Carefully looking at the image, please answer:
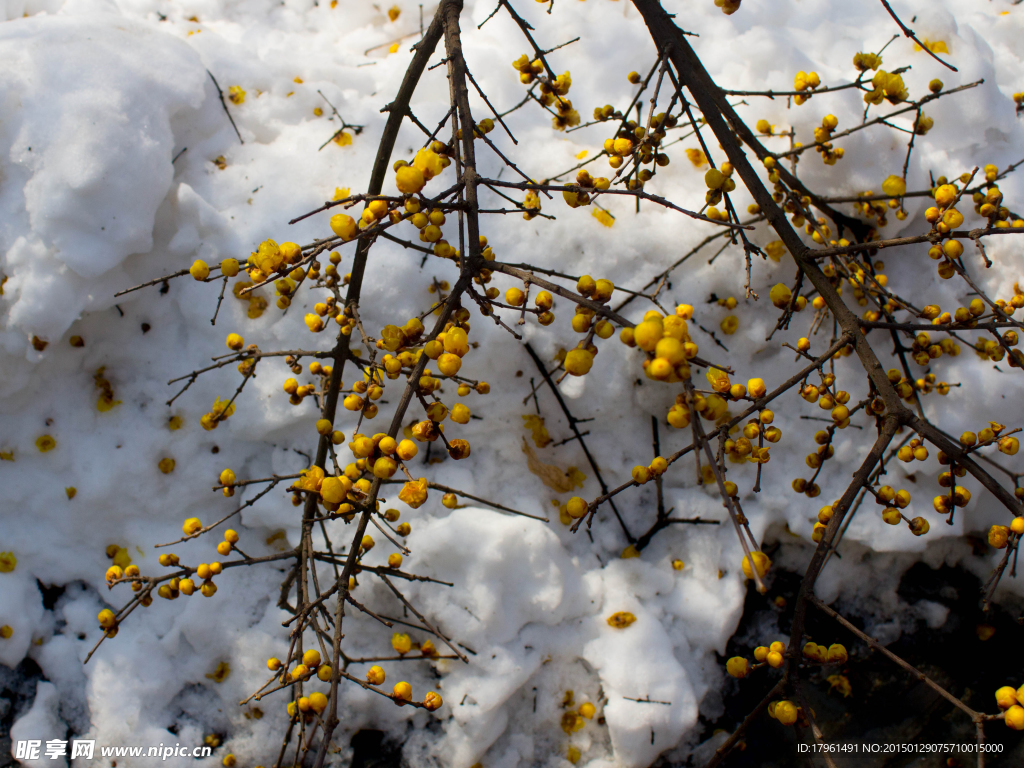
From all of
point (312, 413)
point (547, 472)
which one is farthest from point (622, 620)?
point (312, 413)

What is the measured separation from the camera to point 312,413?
191 cm

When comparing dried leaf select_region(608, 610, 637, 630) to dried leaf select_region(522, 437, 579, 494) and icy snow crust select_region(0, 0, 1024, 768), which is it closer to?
icy snow crust select_region(0, 0, 1024, 768)

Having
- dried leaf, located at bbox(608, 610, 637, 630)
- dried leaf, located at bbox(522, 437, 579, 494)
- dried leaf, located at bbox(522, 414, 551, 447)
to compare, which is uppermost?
dried leaf, located at bbox(522, 414, 551, 447)

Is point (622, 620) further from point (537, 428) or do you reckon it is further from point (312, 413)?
point (312, 413)

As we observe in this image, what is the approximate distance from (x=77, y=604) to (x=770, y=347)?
2.35 meters

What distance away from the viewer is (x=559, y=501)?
78.8 inches

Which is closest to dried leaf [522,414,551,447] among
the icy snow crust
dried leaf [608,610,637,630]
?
the icy snow crust

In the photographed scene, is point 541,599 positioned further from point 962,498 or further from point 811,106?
point 811,106

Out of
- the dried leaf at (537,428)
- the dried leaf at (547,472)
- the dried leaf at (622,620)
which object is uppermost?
the dried leaf at (537,428)

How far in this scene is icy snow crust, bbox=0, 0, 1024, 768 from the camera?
178 cm

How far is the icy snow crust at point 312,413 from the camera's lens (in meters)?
1.78

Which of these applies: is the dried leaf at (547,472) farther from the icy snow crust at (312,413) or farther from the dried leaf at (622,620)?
the dried leaf at (622,620)

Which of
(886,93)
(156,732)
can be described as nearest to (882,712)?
(886,93)

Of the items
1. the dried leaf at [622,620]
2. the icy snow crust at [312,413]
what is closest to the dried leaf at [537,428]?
the icy snow crust at [312,413]
